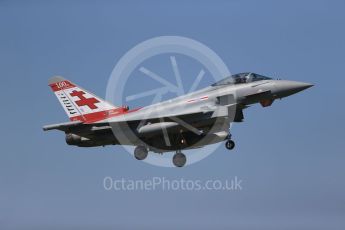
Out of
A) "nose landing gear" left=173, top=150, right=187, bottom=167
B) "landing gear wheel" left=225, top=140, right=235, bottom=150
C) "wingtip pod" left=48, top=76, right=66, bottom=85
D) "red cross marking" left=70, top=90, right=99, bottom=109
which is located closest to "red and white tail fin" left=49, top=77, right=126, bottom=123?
"red cross marking" left=70, top=90, right=99, bottom=109

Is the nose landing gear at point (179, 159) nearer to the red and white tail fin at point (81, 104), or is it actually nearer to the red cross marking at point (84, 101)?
the red and white tail fin at point (81, 104)

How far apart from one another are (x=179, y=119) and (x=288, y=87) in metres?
4.66

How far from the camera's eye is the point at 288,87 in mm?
Answer: 26641

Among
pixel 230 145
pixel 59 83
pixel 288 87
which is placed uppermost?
pixel 59 83

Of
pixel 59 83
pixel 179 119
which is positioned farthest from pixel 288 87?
pixel 59 83

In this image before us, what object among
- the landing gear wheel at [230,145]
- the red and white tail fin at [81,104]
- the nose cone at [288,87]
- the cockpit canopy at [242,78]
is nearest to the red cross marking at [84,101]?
the red and white tail fin at [81,104]

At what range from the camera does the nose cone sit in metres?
26.6

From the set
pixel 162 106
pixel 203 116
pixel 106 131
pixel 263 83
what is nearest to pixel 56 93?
pixel 106 131

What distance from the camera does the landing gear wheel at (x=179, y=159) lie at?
1129 inches

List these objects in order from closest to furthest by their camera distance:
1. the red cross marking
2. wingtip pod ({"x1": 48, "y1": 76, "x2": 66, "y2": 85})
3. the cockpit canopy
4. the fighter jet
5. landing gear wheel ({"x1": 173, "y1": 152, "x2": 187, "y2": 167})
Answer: the fighter jet < the cockpit canopy < landing gear wheel ({"x1": 173, "y1": 152, "x2": 187, "y2": 167}) < the red cross marking < wingtip pod ({"x1": 48, "y1": 76, "x2": 66, "y2": 85})

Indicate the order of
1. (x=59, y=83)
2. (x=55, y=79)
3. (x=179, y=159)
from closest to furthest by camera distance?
(x=179, y=159), (x=59, y=83), (x=55, y=79)

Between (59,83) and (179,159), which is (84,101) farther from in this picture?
(179,159)

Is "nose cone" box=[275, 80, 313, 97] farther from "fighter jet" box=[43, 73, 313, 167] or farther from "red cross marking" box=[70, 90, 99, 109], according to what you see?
"red cross marking" box=[70, 90, 99, 109]

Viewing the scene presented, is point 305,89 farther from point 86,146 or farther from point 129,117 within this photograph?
point 86,146
